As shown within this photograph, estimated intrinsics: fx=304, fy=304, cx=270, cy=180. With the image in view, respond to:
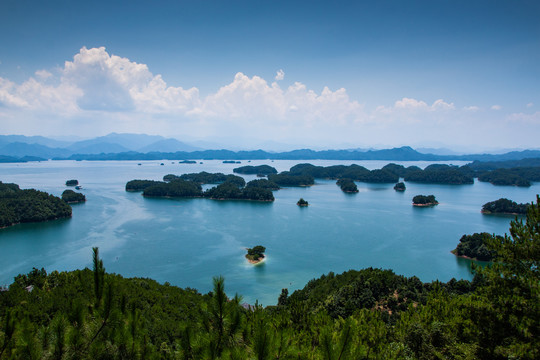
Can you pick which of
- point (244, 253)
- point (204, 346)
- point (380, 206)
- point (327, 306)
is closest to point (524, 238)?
point (204, 346)

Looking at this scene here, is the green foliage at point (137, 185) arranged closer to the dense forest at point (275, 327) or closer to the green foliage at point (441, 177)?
the dense forest at point (275, 327)

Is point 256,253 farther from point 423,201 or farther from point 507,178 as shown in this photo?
point 507,178

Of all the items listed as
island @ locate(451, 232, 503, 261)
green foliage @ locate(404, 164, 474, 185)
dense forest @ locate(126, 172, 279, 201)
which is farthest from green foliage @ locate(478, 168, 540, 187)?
dense forest @ locate(126, 172, 279, 201)

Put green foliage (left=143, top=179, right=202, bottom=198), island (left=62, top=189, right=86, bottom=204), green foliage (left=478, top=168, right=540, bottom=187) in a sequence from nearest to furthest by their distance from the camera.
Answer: island (left=62, top=189, right=86, bottom=204)
green foliage (left=143, top=179, right=202, bottom=198)
green foliage (left=478, top=168, right=540, bottom=187)

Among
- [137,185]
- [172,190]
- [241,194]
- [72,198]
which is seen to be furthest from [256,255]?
[137,185]

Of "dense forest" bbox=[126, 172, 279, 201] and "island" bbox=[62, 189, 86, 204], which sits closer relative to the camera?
"island" bbox=[62, 189, 86, 204]

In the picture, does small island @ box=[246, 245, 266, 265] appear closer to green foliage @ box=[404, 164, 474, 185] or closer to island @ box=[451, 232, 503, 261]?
island @ box=[451, 232, 503, 261]

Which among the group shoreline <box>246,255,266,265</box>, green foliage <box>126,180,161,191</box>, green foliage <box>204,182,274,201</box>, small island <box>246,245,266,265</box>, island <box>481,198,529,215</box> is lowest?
shoreline <box>246,255,266,265</box>
